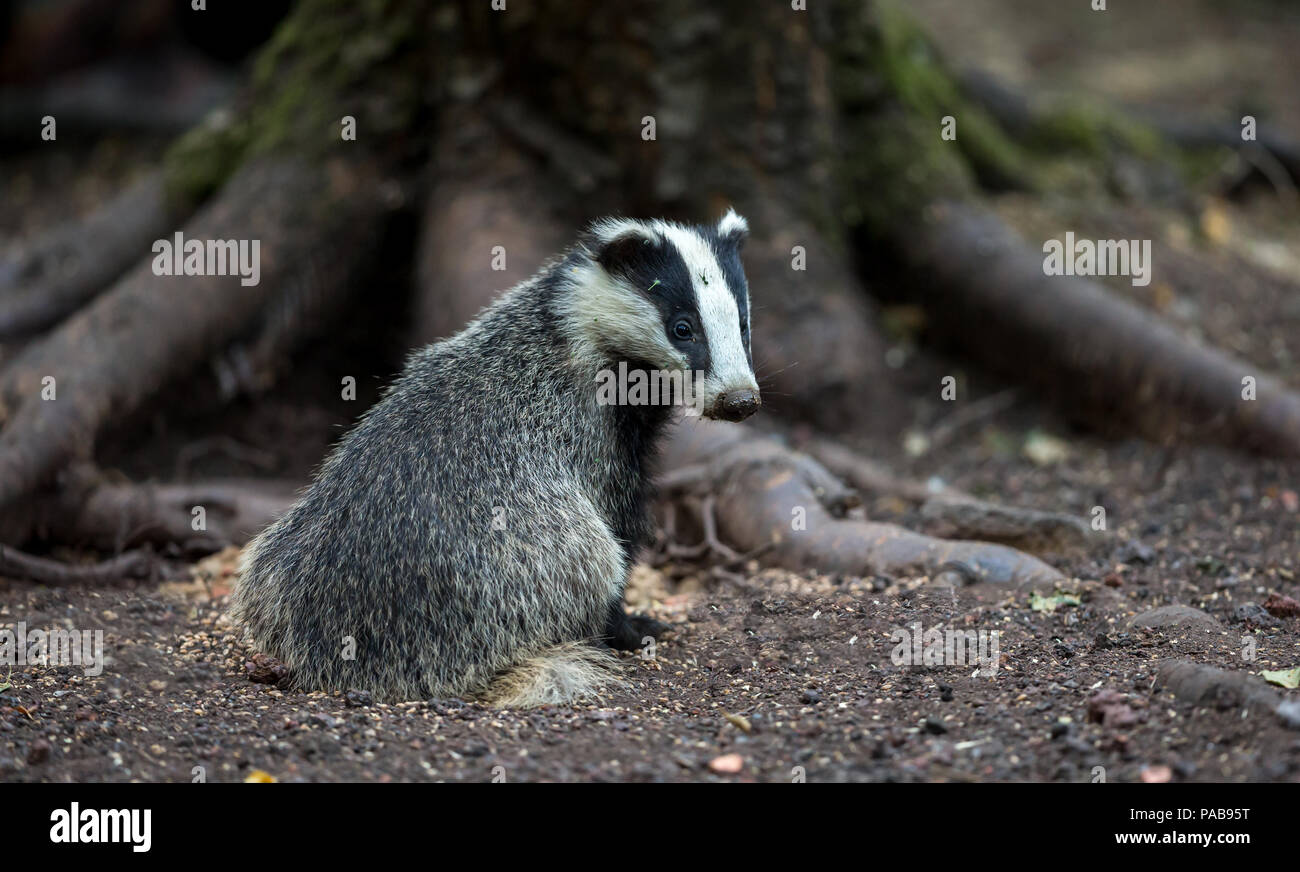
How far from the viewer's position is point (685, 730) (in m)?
4.67

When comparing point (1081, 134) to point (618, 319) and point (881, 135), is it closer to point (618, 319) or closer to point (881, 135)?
point (881, 135)

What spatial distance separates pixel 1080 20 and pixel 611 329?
601 inches

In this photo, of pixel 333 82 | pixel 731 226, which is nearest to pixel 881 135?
pixel 731 226

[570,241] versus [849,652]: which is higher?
[570,241]

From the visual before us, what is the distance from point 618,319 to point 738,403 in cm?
73

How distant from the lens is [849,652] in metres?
5.36

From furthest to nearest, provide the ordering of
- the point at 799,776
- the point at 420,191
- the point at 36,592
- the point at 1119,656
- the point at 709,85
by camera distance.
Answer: the point at 420,191
the point at 709,85
the point at 36,592
the point at 1119,656
the point at 799,776

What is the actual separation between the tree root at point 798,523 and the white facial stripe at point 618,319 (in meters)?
1.48

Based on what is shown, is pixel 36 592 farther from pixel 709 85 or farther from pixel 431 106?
pixel 709 85

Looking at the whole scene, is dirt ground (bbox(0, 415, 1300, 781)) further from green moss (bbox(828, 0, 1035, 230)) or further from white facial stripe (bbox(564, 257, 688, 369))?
green moss (bbox(828, 0, 1035, 230))

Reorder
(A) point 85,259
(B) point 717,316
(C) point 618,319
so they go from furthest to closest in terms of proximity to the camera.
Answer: (A) point 85,259, (C) point 618,319, (B) point 717,316

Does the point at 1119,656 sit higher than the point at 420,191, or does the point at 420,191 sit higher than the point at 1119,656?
the point at 420,191

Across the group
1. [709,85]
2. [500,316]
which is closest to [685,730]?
[500,316]

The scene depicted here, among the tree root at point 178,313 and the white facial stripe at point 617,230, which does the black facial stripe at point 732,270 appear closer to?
the white facial stripe at point 617,230
